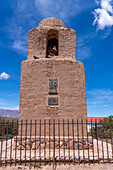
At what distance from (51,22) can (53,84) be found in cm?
462

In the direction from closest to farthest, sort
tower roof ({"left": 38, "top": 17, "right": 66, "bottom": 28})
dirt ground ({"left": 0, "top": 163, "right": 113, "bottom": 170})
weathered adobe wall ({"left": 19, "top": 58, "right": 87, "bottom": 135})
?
dirt ground ({"left": 0, "top": 163, "right": 113, "bottom": 170})
weathered adobe wall ({"left": 19, "top": 58, "right": 87, "bottom": 135})
tower roof ({"left": 38, "top": 17, "right": 66, "bottom": 28})

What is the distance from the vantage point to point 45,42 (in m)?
8.81

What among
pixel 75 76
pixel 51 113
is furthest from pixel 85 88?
pixel 51 113

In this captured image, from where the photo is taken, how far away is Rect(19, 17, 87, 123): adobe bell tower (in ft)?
24.6

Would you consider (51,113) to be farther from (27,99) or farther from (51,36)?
(51,36)

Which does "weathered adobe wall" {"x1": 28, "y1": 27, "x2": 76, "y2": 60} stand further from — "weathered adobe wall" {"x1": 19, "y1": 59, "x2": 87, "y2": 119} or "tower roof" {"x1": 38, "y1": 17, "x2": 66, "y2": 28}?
"weathered adobe wall" {"x1": 19, "y1": 59, "x2": 87, "y2": 119}

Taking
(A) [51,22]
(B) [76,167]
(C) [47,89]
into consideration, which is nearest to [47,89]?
(C) [47,89]

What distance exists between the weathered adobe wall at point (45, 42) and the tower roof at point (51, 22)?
0.58 m

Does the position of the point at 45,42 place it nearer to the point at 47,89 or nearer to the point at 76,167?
the point at 47,89

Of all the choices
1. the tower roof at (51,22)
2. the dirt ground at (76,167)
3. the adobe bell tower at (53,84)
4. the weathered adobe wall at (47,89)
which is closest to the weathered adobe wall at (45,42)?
the adobe bell tower at (53,84)

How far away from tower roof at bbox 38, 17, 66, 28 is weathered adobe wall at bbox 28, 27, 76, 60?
0.58 meters

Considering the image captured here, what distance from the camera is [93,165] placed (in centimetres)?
505

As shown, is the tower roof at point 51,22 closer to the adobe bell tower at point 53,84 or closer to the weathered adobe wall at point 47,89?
the adobe bell tower at point 53,84

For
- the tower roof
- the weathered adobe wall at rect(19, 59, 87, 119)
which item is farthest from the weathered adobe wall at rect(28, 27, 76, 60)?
the weathered adobe wall at rect(19, 59, 87, 119)
